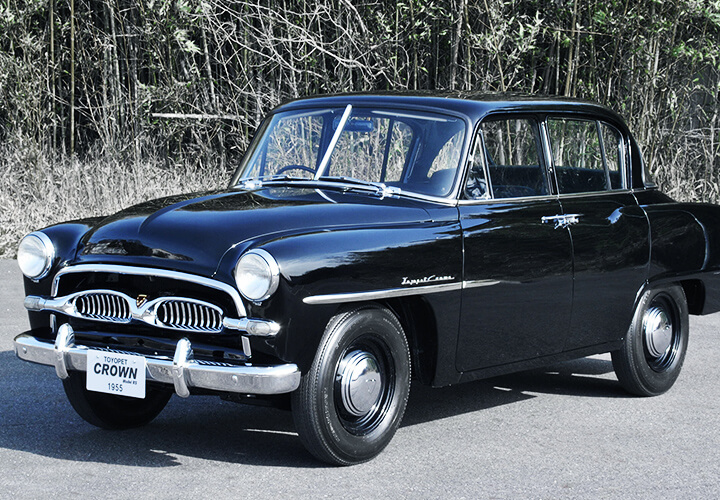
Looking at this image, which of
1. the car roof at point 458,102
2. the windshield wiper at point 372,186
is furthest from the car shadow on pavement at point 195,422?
the car roof at point 458,102

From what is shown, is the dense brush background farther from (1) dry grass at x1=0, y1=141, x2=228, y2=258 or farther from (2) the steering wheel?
(2) the steering wheel

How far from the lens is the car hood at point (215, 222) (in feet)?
15.0

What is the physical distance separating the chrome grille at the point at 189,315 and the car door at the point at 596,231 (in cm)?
214

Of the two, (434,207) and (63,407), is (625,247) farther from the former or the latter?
(63,407)

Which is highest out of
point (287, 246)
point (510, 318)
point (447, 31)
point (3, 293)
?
point (447, 31)

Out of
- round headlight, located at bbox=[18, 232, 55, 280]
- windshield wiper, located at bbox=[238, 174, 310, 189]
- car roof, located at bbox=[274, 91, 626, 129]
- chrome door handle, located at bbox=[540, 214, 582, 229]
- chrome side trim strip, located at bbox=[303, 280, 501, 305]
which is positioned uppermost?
car roof, located at bbox=[274, 91, 626, 129]

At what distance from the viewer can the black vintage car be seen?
4.50 m

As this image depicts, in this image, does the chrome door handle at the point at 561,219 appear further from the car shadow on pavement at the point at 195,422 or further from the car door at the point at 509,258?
the car shadow on pavement at the point at 195,422

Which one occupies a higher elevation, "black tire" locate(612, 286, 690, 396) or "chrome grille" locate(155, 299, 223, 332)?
"chrome grille" locate(155, 299, 223, 332)

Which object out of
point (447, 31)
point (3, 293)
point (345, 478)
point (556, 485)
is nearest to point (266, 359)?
point (345, 478)

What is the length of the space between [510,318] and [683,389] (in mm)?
1754

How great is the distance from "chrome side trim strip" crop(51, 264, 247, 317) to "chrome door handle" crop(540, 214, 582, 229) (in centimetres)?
194

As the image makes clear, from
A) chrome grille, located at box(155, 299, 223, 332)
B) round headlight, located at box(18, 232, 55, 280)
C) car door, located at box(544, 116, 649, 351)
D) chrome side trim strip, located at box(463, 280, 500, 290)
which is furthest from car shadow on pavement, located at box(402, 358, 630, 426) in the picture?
round headlight, located at box(18, 232, 55, 280)

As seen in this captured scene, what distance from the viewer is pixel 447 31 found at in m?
13.7
